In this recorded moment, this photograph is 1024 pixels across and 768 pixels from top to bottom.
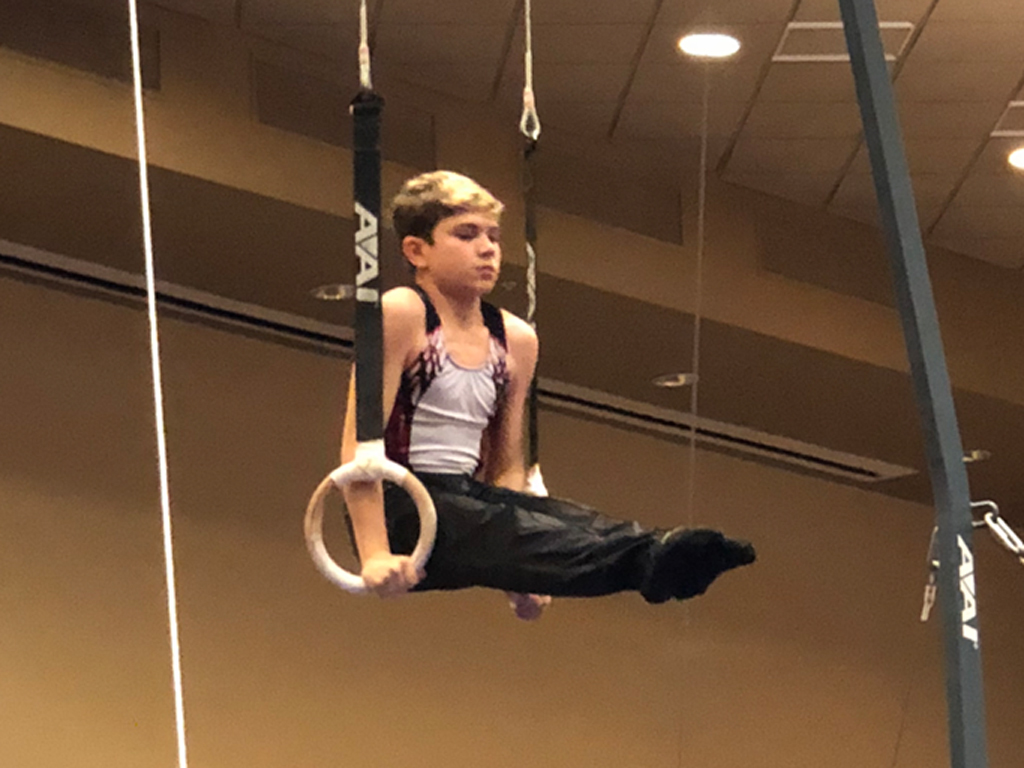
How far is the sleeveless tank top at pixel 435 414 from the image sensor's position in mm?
2527

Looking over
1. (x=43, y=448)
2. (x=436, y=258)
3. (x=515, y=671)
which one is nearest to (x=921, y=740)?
(x=515, y=671)

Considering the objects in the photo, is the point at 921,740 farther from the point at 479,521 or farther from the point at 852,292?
the point at 479,521

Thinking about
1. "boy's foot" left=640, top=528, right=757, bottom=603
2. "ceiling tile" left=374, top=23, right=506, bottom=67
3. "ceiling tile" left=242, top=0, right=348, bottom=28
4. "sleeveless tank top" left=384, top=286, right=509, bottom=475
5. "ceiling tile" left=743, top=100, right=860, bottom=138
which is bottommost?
"boy's foot" left=640, top=528, right=757, bottom=603

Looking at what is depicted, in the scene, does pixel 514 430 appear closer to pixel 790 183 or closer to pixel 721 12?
pixel 721 12

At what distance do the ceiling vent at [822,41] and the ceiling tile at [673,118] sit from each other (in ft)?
0.94

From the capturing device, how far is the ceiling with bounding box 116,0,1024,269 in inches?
172

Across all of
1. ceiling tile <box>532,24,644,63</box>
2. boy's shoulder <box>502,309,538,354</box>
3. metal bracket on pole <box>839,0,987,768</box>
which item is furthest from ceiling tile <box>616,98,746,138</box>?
metal bracket on pole <box>839,0,987,768</box>

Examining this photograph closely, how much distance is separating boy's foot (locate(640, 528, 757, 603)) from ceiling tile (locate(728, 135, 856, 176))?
9.34ft

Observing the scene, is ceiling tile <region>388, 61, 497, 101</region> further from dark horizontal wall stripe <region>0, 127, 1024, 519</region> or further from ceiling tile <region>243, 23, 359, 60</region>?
dark horizontal wall stripe <region>0, 127, 1024, 519</region>

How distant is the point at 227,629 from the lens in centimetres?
499

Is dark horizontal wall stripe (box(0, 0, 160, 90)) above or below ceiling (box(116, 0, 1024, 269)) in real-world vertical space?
below

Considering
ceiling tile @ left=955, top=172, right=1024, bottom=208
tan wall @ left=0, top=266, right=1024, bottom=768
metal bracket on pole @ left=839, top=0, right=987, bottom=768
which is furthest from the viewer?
ceiling tile @ left=955, top=172, right=1024, bottom=208

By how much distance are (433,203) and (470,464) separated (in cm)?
37

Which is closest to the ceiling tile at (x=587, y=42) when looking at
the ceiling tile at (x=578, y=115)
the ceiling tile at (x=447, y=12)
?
the ceiling tile at (x=447, y=12)
